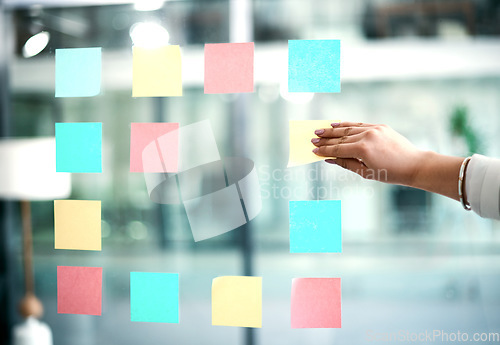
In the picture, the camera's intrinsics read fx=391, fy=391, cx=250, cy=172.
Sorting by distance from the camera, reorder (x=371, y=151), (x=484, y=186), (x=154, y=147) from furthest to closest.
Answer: (x=154, y=147), (x=371, y=151), (x=484, y=186)

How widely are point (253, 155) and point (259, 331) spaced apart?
0.55 metres

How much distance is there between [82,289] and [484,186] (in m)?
1.12

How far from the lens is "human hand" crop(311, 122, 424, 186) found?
2.99 ft

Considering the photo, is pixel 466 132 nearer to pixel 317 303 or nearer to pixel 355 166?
pixel 355 166

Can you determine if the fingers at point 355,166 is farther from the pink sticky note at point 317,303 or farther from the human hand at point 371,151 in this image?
the pink sticky note at point 317,303

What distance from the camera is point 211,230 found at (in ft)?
4.04

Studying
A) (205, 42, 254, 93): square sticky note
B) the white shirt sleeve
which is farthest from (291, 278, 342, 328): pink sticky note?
(205, 42, 254, 93): square sticky note

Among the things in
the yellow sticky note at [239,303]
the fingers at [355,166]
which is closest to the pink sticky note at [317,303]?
the yellow sticky note at [239,303]

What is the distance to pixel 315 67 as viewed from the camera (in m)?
1.05

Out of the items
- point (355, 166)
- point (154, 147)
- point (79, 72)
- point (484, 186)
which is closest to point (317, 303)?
point (355, 166)

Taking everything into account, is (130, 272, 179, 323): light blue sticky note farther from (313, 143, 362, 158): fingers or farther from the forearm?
the forearm

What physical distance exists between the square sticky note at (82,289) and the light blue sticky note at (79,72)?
54cm

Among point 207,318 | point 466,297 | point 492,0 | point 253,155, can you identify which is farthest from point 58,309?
point 492,0

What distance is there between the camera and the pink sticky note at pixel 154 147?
114 centimetres
